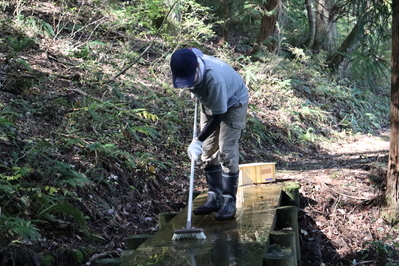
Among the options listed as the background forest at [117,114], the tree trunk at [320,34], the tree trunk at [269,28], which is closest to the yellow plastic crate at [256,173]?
the background forest at [117,114]

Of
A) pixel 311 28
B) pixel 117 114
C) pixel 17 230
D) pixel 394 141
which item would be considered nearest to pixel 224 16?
pixel 311 28

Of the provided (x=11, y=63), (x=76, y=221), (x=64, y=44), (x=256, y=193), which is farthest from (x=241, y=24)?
(x=76, y=221)

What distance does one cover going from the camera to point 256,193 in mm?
6340

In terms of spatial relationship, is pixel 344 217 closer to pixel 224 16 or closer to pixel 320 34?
pixel 224 16

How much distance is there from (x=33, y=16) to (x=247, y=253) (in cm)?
946

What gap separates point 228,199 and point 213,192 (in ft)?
0.93

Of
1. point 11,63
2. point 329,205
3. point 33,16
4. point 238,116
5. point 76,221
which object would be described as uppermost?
point 33,16

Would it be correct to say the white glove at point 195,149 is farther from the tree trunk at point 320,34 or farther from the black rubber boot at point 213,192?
the tree trunk at point 320,34

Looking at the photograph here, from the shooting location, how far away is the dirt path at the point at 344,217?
5.72 m

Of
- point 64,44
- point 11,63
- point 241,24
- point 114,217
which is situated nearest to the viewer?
point 114,217

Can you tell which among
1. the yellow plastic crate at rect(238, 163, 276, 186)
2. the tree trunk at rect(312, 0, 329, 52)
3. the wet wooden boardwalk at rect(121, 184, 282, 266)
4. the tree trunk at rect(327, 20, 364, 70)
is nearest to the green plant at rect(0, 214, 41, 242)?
the wet wooden boardwalk at rect(121, 184, 282, 266)

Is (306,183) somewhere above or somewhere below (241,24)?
below

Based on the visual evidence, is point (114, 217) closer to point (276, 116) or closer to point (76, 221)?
point (76, 221)

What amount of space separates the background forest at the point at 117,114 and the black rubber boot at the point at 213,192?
98 cm
